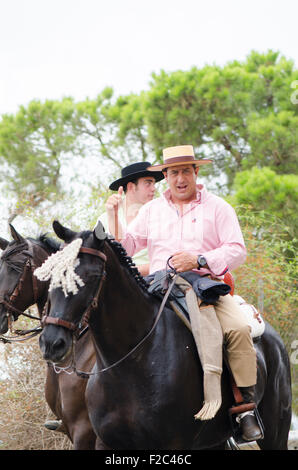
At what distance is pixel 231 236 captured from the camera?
456 centimetres

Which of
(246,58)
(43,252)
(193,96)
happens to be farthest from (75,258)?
(246,58)

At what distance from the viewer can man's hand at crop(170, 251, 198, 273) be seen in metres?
4.30

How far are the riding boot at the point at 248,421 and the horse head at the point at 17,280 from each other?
6.26 feet

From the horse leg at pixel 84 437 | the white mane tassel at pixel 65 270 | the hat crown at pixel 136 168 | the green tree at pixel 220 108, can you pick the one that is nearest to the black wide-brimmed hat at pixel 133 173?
the hat crown at pixel 136 168

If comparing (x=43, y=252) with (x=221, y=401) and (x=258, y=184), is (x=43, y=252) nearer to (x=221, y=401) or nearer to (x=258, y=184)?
(x=221, y=401)

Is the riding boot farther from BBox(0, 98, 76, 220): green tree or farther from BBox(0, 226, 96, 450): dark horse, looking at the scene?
BBox(0, 98, 76, 220): green tree

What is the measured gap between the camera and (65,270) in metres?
3.50

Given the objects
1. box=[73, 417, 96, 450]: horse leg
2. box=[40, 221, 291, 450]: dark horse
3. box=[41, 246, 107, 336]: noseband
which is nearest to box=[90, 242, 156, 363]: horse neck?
box=[40, 221, 291, 450]: dark horse

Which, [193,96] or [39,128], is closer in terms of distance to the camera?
[193,96]

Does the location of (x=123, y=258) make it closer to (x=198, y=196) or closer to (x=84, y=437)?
(x=198, y=196)

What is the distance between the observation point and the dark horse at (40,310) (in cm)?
498

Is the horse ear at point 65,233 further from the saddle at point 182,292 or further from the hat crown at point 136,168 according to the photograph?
the hat crown at point 136,168

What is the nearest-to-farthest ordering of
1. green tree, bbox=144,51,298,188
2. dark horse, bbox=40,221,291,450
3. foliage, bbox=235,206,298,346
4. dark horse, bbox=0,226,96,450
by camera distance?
dark horse, bbox=40,221,291,450 → dark horse, bbox=0,226,96,450 → foliage, bbox=235,206,298,346 → green tree, bbox=144,51,298,188
